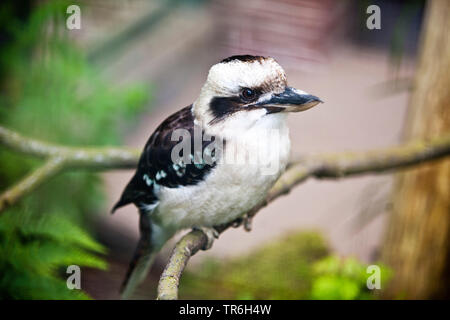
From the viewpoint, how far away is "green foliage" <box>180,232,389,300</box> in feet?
4.15

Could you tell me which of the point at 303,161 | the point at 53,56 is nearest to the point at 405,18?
the point at 303,161

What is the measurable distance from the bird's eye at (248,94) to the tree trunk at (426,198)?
103cm

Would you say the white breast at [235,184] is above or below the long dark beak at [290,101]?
below

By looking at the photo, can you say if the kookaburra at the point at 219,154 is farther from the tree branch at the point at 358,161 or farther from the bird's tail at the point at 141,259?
the tree branch at the point at 358,161

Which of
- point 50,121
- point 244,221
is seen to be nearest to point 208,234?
point 244,221

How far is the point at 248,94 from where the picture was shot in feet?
2.86

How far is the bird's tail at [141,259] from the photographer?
111 cm

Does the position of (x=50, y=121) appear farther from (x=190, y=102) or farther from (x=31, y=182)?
(x=190, y=102)

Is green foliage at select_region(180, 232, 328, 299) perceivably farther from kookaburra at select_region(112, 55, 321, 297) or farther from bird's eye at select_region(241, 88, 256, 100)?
bird's eye at select_region(241, 88, 256, 100)

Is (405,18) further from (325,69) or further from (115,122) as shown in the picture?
(115,122)

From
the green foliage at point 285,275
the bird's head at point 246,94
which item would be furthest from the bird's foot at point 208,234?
the bird's head at point 246,94

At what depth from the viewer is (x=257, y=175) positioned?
959 millimetres

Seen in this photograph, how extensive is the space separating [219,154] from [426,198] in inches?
42.7

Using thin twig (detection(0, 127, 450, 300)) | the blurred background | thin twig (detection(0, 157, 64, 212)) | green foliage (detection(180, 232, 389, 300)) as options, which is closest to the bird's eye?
the blurred background
